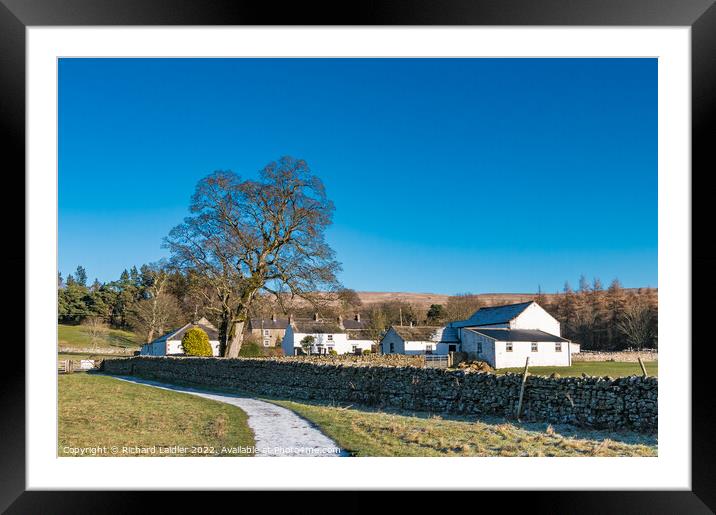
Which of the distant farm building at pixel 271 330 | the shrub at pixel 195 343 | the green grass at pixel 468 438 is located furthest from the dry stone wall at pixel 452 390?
the distant farm building at pixel 271 330

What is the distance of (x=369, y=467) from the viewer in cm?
349

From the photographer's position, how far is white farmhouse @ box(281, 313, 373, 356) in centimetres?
2744

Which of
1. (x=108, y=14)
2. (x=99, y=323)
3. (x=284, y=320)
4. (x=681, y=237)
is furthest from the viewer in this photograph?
(x=284, y=320)

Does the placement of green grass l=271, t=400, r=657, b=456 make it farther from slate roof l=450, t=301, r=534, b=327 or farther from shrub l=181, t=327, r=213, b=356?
slate roof l=450, t=301, r=534, b=327

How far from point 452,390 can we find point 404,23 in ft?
16.8

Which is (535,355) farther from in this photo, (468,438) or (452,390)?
(468,438)

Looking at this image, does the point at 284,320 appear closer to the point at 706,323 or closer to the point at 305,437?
the point at 305,437

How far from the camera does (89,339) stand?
64.5ft

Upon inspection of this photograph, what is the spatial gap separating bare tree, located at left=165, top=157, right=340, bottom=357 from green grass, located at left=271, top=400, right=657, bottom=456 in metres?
6.27

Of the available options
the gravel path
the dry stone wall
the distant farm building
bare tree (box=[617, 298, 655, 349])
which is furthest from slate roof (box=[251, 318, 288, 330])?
the gravel path

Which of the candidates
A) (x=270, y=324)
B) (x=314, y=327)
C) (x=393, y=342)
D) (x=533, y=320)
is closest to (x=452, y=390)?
(x=533, y=320)

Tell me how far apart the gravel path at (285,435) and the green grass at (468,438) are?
0.15m

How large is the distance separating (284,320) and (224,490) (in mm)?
29864

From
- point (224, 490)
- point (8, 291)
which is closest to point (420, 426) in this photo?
point (224, 490)
